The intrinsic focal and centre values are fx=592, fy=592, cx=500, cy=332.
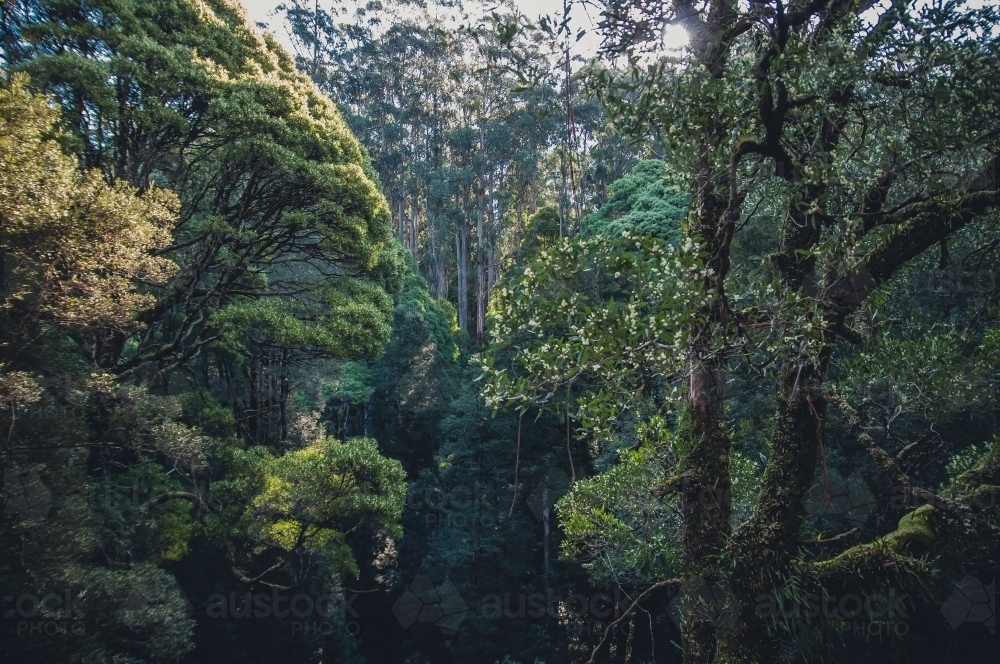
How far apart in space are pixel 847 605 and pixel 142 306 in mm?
6115

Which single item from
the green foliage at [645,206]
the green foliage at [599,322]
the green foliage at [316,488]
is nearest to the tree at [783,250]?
the green foliage at [599,322]

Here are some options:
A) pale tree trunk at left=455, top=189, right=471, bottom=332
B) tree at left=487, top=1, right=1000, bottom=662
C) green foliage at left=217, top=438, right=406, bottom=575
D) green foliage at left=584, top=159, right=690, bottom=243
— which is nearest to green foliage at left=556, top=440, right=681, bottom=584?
tree at left=487, top=1, right=1000, bottom=662

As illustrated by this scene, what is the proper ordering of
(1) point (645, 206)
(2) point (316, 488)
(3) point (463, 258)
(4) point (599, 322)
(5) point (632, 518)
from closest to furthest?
(4) point (599, 322) < (5) point (632, 518) < (2) point (316, 488) < (1) point (645, 206) < (3) point (463, 258)

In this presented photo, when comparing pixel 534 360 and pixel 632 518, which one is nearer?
pixel 534 360

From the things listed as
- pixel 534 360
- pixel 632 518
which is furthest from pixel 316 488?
pixel 534 360

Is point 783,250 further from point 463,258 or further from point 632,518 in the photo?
point 463,258

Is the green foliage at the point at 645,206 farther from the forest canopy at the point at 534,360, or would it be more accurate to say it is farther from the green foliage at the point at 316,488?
the green foliage at the point at 316,488

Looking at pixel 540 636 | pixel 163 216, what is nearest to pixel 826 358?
pixel 163 216

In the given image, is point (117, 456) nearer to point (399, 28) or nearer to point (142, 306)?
point (142, 306)

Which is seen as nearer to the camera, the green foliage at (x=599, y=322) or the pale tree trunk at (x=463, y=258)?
the green foliage at (x=599, y=322)

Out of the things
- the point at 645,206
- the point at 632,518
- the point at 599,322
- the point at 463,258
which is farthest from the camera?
the point at 463,258

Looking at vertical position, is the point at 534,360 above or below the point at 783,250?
below

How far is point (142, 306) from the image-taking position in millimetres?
5781

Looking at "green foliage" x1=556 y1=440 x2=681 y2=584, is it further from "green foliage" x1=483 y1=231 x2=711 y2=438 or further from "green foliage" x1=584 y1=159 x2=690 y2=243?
"green foliage" x1=584 y1=159 x2=690 y2=243
